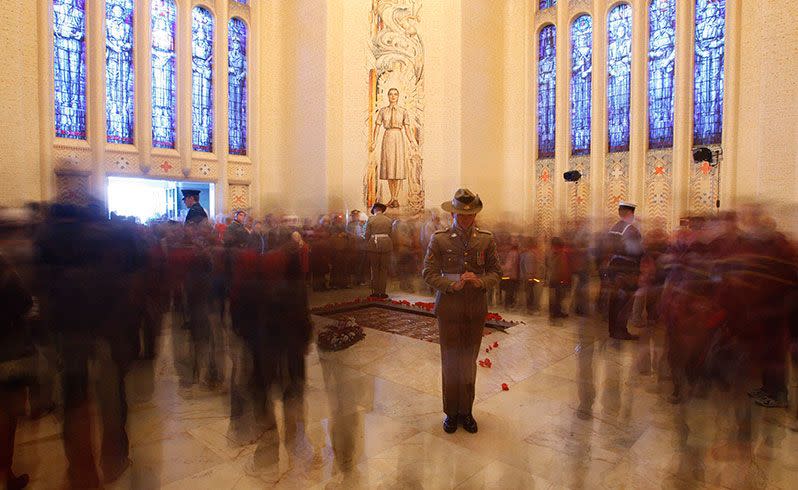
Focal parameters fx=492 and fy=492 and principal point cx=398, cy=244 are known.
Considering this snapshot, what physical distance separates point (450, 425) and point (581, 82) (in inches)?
574

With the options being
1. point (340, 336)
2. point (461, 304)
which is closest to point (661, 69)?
point (340, 336)

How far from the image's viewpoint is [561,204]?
52.3 ft

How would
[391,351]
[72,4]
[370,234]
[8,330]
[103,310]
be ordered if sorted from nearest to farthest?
[8,330]
[103,310]
[391,351]
[370,234]
[72,4]

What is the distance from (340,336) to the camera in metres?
6.38

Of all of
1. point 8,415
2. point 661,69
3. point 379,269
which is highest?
point 661,69

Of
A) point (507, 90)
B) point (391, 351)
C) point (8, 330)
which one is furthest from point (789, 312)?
point (507, 90)

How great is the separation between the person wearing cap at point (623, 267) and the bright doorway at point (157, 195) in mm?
12861

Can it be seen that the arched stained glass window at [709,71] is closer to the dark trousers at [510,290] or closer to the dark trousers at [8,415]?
the dark trousers at [510,290]

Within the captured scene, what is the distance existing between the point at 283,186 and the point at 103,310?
46.6ft

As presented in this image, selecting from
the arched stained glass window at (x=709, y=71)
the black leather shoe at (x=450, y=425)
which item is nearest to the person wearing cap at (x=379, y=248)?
the black leather shoe at (x=450, y=425)

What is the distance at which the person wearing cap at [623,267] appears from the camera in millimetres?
6348

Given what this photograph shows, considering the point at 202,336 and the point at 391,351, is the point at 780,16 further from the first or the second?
the point at 202,336

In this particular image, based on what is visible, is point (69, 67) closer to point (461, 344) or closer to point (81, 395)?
point (81, 395)

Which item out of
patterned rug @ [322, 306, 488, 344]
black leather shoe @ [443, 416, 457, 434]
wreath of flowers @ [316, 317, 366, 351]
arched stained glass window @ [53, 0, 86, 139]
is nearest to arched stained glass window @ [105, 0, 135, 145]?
arched stained glass window @ [53, 0, 86, 139]
